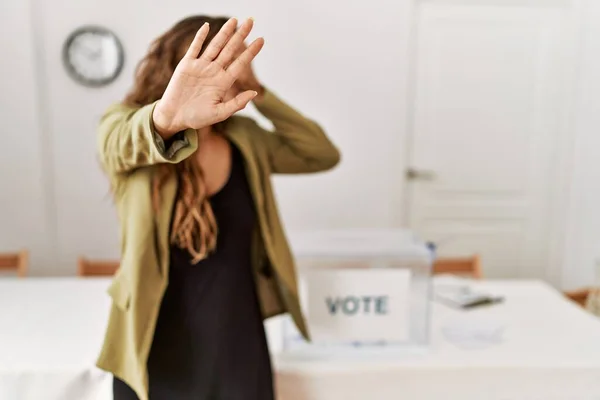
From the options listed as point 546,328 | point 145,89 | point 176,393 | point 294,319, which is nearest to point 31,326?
point 176,393

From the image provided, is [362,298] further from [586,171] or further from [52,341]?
[586,171]

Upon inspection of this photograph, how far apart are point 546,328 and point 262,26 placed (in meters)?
1.52

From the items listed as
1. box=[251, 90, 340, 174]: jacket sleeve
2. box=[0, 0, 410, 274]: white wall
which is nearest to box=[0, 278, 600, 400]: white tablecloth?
box=[251, 90, 340, 174]: jacket sleeve

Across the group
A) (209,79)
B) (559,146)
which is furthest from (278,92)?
(209,79)

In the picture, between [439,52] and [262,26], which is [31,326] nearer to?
[262,26]

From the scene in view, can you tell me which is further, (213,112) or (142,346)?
(142,346)

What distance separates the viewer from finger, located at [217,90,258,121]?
0.53 metres

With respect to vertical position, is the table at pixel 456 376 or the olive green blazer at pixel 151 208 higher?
the olive green blazer at pixel 151 208

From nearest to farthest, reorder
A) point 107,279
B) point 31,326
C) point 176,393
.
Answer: point 176,393
point 31,326
point 107,279

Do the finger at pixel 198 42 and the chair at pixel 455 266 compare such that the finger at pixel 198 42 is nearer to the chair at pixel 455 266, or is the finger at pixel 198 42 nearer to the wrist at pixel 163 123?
the wrist at pixel 163 123

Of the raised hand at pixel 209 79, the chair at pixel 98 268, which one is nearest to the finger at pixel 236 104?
the raised hand at pixel 209 79

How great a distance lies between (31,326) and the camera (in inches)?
48.4

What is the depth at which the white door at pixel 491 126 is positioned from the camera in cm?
237

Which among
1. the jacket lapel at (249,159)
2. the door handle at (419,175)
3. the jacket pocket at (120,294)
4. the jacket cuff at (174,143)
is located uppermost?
the jacket cuff at (174,143)
